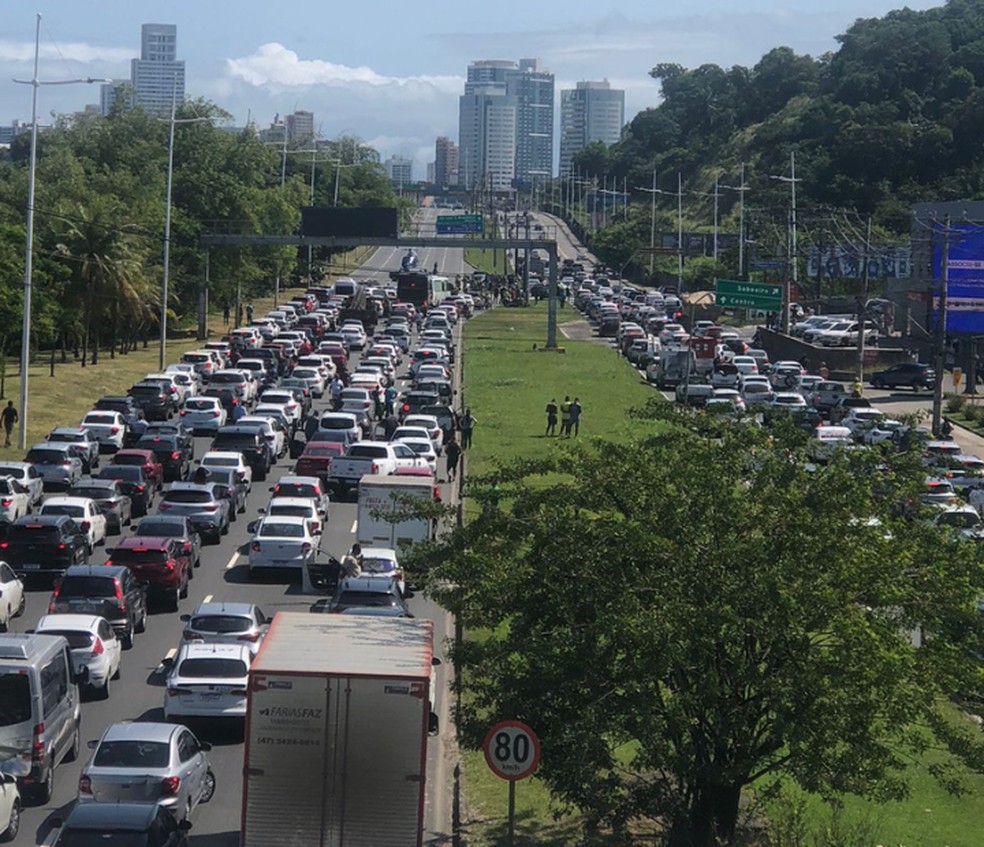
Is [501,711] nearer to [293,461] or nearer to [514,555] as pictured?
[514,555]

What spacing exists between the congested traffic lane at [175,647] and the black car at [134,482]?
233 centimetres

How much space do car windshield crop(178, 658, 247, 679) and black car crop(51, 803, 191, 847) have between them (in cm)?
635

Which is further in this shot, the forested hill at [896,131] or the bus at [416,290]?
the forested hill at [896,131]

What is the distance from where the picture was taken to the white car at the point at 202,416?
186 feet

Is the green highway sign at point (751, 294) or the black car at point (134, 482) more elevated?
the green highway sign at point (751, 294)

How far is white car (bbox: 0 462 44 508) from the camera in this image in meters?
40.8

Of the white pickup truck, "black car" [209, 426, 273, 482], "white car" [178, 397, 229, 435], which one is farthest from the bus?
the white pickup truck

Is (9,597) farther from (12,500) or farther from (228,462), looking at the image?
(228,462)

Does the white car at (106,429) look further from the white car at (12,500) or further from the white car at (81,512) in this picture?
the white car at (81,512)

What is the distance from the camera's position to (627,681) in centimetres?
1733

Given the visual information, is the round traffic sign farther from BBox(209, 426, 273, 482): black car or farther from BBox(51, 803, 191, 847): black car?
BBox(209, 426, 273, 482): black car

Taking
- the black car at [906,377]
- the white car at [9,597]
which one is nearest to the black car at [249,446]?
the white car at [9,597]

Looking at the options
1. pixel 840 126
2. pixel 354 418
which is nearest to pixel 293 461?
pixel 354 418

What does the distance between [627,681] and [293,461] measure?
37046mm
